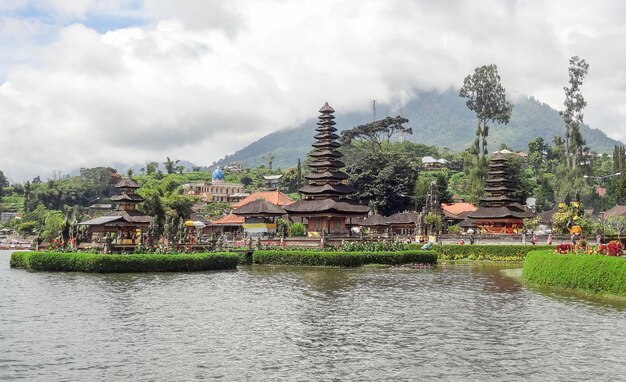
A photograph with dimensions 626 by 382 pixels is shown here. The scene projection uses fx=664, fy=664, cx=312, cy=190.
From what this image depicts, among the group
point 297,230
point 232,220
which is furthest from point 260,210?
point 232,220

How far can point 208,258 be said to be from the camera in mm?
51781

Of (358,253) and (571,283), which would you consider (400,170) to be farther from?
(571,283)

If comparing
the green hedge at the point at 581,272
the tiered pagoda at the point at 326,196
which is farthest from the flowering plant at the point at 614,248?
the tiered pagoda at the point at 326,196

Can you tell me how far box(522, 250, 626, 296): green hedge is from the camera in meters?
30.3

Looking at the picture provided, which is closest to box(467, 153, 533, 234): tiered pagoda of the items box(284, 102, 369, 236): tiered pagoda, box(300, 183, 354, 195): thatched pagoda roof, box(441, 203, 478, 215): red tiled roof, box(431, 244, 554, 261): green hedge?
box(441, 203, 478, 215): red tiled roof

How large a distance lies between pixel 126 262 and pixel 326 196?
3697 centimetres

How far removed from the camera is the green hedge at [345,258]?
56.0 m

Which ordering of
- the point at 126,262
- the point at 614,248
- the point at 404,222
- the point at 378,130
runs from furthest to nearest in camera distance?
the point at 378,130, the point at 404,222, the point at 126,262, the point at 614,248

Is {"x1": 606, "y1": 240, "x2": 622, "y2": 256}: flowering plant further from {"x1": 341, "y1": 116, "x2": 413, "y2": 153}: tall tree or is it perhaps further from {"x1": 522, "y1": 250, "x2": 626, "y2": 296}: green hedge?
{"x1": 341, "y1": 116, "x2": 413, "y2": 153}: tall tree

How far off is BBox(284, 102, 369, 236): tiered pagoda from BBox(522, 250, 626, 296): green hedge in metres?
36.1

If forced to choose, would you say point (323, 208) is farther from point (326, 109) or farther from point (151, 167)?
point (151, 167)

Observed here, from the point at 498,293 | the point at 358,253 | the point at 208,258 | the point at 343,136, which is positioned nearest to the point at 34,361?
the point at 498,293

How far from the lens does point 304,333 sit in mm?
23844

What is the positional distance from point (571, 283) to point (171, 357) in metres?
23.2
